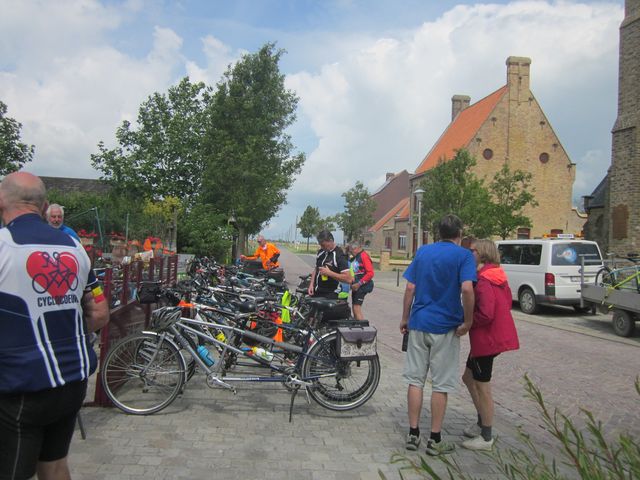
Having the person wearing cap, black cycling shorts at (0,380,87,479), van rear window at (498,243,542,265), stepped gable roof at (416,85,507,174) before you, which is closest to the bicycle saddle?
black cycling shorts at (0,380,87,479)

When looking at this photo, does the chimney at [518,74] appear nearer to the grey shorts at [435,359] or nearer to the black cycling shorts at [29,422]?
the grey shorts at [435,359]

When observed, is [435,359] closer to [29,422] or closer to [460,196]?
[29,422]

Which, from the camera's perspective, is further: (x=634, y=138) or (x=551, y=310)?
(x=634, y=138)

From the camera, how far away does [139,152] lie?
30469mm

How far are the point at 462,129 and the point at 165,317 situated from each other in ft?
154

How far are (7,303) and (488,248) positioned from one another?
3.63 meters

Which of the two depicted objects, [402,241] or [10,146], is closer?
[10,146]

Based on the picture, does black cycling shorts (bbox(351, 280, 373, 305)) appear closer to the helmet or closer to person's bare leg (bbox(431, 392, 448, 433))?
the helmet

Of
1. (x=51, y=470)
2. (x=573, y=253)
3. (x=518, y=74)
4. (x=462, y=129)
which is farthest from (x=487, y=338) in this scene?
(x=462, y=129)

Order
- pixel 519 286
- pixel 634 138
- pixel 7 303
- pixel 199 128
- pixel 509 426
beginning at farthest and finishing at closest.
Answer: pixel 199 128 → pixel 634 138 → pixel 519 286 → pixel 509 426 → pixel 7 303

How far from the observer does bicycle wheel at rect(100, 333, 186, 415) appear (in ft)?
15.9

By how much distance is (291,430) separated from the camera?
182 inches

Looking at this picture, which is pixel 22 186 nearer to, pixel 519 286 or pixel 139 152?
pixel 519 286

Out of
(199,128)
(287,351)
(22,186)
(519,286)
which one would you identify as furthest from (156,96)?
(22,186)
